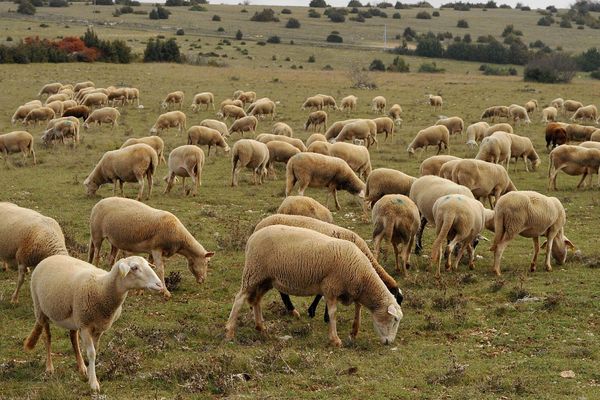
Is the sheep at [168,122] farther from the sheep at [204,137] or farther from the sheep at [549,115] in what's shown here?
the sheep at [549,115]

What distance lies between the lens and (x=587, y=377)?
8.66 meters

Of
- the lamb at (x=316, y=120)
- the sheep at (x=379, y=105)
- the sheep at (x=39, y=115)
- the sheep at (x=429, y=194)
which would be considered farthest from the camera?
the sheep at (x=379, y=105)

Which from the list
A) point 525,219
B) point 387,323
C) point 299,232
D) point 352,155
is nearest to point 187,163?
point 352,155

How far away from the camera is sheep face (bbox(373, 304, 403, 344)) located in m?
9.88

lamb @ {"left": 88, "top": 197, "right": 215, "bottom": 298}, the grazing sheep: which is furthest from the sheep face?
lamb @ {"left": 88, "top": 197, "right": 215, "bottom": 298}

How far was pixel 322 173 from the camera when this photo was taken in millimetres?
18047

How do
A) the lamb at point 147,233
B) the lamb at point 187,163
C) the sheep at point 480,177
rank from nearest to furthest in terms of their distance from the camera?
the lamb at point 147,233, the sheep at point 480,177, the lamb at point 187,163

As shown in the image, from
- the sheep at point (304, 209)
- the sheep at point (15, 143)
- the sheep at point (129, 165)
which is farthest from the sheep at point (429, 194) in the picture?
the sheep at point (15, 143)

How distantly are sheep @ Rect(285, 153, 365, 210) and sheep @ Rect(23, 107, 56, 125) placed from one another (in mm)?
17391

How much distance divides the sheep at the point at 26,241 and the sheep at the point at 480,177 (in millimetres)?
9906

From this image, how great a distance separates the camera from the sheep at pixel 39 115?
31.1 m

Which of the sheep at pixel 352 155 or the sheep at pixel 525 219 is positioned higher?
the sheep at pixel 525 219

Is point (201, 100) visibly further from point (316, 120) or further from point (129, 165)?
point (129, 165)

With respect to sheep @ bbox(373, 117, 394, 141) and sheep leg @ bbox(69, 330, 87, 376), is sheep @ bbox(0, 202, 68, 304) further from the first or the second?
sheep @ bbox(373, 117, 394, 141)
